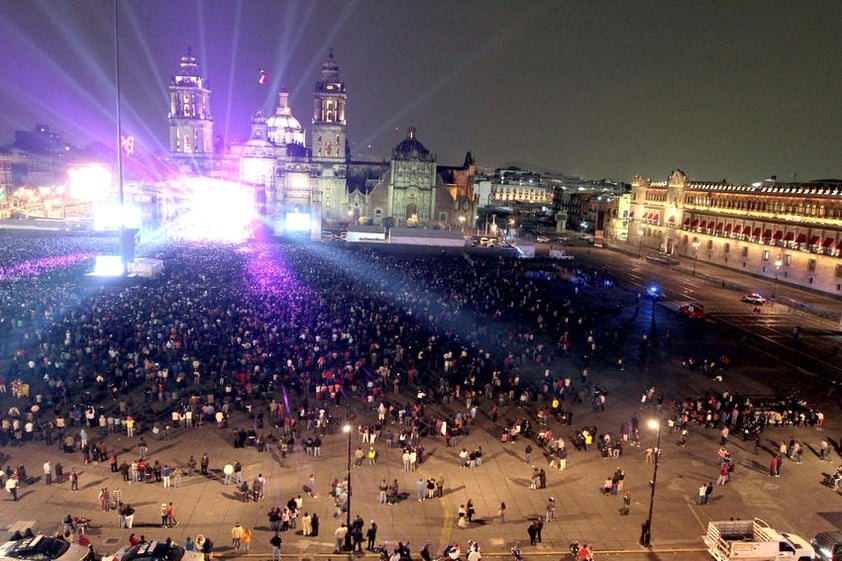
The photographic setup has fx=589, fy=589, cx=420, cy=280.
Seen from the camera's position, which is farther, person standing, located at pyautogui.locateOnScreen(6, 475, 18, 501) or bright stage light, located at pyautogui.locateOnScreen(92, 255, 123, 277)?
bright stage light, located at pyautogui.locateOnScreen(92, 255, 123, 277)

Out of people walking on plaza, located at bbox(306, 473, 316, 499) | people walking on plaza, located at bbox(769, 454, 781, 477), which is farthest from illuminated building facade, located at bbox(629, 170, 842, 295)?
people walking on plaza, located at bbox(306, 473, 316, 499)

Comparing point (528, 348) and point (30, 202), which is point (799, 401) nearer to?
point (528, 348)

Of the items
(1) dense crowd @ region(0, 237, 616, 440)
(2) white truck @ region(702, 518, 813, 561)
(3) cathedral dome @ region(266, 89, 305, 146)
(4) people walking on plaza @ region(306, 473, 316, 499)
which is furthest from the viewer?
(3) cathedral dome @ region(266, 89, 305, 146)

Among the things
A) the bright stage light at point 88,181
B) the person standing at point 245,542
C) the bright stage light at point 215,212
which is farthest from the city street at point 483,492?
the bright stage light at point 88,181

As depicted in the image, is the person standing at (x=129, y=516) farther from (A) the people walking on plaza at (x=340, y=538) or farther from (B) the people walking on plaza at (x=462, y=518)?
(B) the people walking on plaza at (x=462, y=518)

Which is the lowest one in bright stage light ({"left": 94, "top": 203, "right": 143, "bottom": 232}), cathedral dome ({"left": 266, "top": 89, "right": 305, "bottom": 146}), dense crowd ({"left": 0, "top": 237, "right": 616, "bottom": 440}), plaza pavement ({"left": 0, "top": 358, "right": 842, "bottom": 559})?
plaza pavement ({"left": 0, "top": 358, "right": 842, "bottom": 559})

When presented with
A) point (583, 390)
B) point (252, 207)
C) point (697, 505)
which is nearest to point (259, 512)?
point (697, 505)

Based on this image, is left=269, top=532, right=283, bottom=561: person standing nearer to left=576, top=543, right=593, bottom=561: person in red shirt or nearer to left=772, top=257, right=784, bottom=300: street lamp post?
left=576, top=543, right=593, bottom=561: person in red shirt
